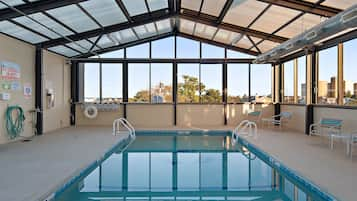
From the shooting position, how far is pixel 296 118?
9820 mm

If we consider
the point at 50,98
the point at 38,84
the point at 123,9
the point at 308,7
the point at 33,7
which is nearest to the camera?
the point at 33,7

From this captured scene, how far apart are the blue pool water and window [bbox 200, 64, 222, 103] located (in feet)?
14.1

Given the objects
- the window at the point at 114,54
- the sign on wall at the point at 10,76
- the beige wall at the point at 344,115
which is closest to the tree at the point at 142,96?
the window at the point at 114,54

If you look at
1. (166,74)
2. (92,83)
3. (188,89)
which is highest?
(166,74)

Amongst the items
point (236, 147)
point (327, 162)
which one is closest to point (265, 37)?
point (236, 147)

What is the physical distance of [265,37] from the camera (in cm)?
912

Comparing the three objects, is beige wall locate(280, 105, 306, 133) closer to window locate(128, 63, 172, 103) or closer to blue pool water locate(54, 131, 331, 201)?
blue pool water locate(54, 131, 331, 201)

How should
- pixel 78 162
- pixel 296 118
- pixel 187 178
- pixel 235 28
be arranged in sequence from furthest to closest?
pixel 296 118 < pixel 235 28 < pixel 78 162 < pixel 187 178

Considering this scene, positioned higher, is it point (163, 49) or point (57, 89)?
point (163, 49)

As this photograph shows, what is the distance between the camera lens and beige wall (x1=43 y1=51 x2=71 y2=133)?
8969mm

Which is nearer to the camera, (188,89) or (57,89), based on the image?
(57,89)

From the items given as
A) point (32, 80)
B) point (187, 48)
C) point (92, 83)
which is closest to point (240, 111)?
point (187, 48)

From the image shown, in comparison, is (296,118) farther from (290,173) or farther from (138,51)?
(138,51)

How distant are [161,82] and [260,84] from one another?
13.0 feet
